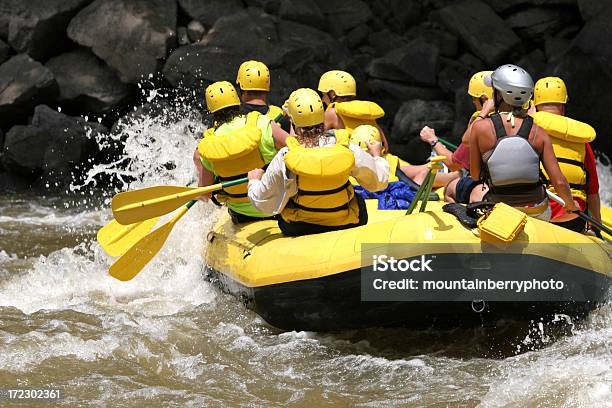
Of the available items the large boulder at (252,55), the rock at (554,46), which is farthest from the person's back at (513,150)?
the rock at (554,46)

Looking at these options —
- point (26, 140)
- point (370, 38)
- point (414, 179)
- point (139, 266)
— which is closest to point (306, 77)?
point (370, 38)

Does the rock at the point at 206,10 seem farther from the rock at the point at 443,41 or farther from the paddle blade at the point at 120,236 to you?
the paddle blade at the point at 120,236

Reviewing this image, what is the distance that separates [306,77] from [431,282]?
7.68 meters

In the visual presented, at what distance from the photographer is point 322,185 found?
5.32 metres

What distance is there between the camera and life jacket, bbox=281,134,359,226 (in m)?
5.21

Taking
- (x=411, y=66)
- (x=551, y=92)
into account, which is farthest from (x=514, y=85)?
(x=411, y=66)

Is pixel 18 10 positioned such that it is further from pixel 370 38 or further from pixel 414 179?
pixel 414 179

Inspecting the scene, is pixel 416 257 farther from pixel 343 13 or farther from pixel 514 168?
pixel 343 13

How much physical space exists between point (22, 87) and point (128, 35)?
1.50m

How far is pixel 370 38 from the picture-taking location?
44.4ft

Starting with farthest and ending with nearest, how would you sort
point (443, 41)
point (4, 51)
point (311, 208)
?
point (443, 41) < point (4, 51) < point (311, 208)

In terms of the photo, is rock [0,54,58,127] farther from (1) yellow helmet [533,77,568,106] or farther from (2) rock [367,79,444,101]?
(1) yellow helmet [533,77,568,106]

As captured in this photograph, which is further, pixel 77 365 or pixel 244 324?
pixel 244 324

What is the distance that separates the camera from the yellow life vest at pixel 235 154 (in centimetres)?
599
